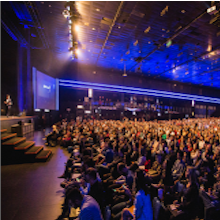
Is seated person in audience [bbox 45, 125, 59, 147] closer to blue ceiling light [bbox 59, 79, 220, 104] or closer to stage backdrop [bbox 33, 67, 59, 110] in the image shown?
stage backdrop [bbox 33, 67, 59, 110]

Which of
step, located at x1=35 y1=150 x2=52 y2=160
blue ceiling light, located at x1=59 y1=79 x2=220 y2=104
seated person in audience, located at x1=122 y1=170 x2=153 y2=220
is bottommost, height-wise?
step, located at x1=35 y1=150 x2=52 y2=160

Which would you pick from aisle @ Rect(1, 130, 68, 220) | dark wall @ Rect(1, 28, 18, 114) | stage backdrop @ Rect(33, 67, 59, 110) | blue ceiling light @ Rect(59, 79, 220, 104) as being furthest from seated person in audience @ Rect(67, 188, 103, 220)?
blue ceiling light @ Rect(59, 79, 220, 104)

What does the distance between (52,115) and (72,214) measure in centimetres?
1097

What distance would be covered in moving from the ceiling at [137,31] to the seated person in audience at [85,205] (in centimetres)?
658

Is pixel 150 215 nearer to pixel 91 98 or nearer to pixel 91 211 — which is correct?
pixel 91 211

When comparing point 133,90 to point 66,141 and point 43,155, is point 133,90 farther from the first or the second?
point 43,155

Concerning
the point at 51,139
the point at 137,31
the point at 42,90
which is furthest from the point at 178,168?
the point at 42,90

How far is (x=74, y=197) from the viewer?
5.37 feet

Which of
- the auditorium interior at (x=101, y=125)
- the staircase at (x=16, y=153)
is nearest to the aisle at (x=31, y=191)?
the auditorium interior at (x=101, y=125)

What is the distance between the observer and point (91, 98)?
15.1 m

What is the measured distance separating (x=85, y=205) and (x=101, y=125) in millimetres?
7811

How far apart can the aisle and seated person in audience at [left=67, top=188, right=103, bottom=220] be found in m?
1.27

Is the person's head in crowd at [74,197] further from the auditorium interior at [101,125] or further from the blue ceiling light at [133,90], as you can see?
the blue ceiling light at [133,90]

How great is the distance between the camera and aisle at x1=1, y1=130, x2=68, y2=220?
2.45 metres
